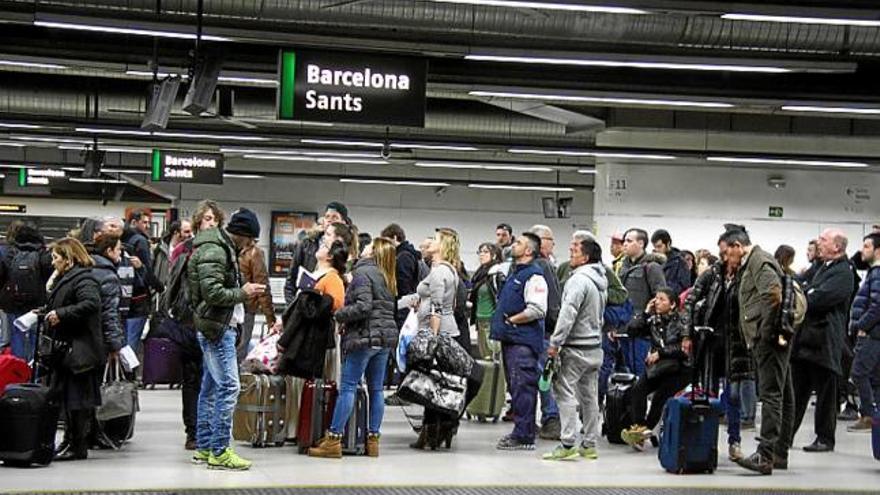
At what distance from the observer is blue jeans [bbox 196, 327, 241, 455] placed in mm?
8086

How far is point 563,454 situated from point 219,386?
2.61 meters

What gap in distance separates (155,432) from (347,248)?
2.35 meters

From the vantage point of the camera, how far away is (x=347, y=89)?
10930mm

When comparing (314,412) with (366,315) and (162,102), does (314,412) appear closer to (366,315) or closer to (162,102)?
(366,315)

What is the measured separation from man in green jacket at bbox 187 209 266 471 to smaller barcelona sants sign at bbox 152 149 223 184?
11.2 m

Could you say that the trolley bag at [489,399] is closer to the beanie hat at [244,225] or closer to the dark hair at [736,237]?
the dark hair at [736,237]

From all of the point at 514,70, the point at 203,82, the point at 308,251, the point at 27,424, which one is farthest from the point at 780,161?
the point at 27,424

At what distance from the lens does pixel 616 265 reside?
40.1 ft

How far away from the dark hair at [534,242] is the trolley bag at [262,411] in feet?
6.72

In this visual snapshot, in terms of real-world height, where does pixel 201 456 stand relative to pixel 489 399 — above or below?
below

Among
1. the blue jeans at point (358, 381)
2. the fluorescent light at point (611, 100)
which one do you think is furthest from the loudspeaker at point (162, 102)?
the blue jeans at point (358, 381)

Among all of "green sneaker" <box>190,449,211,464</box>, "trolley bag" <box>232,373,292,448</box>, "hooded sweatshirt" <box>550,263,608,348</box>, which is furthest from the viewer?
"trolley bag" <box>232,373,292,448</box>

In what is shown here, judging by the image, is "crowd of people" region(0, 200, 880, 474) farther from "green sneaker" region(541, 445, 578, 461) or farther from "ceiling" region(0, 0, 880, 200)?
"ceiling" region(0, 0, 880, 200)

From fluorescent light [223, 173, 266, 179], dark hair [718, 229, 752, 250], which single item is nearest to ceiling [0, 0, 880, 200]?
dark hair [718, 229, 752, 250]
